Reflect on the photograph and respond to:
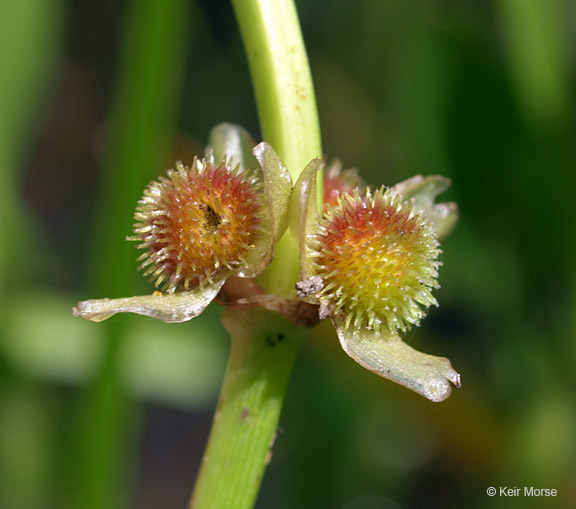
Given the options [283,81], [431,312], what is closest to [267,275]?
[283,81]

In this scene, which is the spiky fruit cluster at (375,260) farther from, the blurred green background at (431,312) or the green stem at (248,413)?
the blurred green background at (431,312)

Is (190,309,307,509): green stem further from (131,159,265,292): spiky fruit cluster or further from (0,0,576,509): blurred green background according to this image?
(0,0,576,509): blurred green background

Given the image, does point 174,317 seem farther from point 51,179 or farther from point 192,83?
point 51,179

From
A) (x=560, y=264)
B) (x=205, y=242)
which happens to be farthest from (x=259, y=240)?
(x=560, y=264)

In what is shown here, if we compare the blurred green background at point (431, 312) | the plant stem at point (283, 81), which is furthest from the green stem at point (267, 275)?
the blurred green background at point (431, 312)

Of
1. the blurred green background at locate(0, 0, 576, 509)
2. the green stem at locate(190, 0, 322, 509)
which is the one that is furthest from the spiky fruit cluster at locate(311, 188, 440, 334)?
the blurred green background at locate(0, 0, 576, 509)
